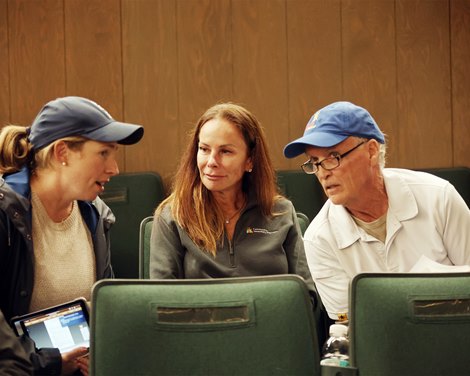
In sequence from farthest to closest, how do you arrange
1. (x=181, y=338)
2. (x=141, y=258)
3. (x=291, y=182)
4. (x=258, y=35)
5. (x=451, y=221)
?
(x=258, y=35)
(x=291, y=182)
(x=141, y=258)
(x=451, y=221)
(x=181, y=338)

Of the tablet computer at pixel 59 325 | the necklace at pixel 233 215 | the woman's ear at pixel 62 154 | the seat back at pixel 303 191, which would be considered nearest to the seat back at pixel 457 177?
the seat back at pixel 303 191

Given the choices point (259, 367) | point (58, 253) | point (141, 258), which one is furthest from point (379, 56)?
point (259, 367)

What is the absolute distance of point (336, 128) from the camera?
94.2 inches

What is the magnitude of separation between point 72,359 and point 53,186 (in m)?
0.56

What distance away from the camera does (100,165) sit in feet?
8.16

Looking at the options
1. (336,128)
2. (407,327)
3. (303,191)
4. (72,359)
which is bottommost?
(72,359)

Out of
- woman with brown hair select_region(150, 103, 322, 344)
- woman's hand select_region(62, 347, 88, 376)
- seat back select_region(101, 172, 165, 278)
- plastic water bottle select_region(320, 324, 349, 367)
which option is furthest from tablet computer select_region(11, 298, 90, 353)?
seat back select_region(101, 172, 165, 278)

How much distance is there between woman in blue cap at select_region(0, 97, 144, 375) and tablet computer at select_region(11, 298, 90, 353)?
12cm

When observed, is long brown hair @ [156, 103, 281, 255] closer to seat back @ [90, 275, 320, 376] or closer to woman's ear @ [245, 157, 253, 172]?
woman's ear @ [245, 157, 253, 172]

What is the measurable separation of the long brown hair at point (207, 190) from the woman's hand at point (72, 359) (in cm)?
53

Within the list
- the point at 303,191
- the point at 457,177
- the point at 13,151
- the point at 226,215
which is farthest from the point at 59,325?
the point at 457,177

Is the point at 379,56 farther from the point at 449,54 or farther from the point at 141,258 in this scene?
the point at 141,258

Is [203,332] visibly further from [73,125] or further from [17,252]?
[73,125]

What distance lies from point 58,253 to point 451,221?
1.23m
